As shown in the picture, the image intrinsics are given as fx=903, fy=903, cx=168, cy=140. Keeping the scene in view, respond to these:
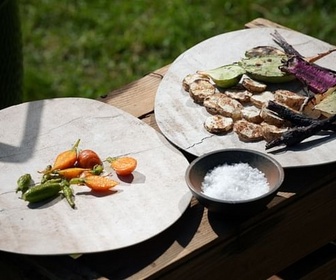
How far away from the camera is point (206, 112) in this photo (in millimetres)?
2908

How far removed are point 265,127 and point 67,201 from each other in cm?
65

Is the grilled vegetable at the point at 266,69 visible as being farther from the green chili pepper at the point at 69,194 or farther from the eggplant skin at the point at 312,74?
the green chili pepper at the point at 69,194

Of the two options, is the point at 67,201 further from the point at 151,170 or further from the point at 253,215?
the point at 253,215

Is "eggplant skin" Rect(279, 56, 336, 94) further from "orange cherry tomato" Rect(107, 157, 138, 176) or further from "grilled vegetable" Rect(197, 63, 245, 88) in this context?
"orange cherry tomato" Rect(107, 157, 138, 176)

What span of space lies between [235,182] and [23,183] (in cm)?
60

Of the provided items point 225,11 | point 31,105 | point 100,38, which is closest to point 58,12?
point 100,38

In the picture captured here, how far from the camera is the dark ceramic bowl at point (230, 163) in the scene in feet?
7.84

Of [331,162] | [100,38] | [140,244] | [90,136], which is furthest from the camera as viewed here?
[100,38]

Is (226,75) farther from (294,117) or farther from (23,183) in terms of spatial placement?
(23,183)

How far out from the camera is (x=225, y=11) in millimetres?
5289

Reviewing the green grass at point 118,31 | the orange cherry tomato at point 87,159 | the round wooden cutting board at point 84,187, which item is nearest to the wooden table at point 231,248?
the round wooden cutting board at point 84,187

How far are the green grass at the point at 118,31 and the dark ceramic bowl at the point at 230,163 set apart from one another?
2.25 meters

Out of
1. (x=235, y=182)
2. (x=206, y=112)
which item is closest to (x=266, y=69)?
(x=206, y=112)

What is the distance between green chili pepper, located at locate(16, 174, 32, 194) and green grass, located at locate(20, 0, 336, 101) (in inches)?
85.0
